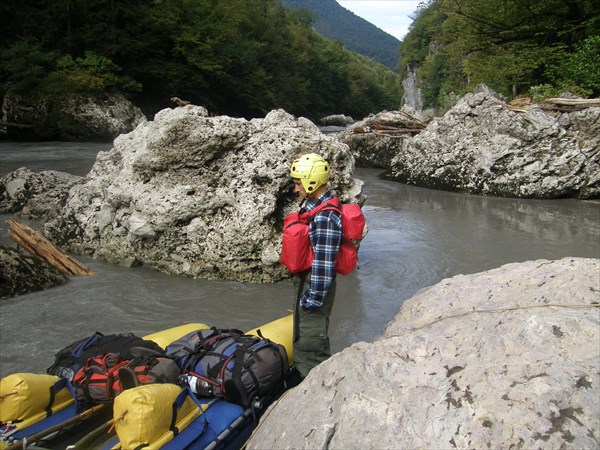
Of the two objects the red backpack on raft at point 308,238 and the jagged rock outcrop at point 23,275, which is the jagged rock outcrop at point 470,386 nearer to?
the red backpack on raft at point 308,238

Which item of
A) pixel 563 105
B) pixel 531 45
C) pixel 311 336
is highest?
pixel 531 45

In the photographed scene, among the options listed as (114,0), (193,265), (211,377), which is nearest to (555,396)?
(211,377)

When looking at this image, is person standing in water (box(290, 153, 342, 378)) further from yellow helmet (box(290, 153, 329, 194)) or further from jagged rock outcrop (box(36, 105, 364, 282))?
jagged rock outcrop (box(36, 105, 364, 282))

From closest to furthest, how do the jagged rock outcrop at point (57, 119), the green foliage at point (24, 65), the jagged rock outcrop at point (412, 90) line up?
the jagged rock outcrop at point (57, 119), the green foliage at point (24, 65), the jagged rock outcrop at point (412, 90)

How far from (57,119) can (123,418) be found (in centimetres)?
2252

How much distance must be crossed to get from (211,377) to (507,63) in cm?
1679

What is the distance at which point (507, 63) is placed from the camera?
16.4 meters

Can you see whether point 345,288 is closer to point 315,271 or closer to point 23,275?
point 315,271

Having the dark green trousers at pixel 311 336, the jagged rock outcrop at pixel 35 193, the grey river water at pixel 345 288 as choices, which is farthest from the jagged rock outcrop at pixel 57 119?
the dark green trousers at pixel 311 336

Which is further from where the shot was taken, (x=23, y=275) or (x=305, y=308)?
(x=23, y=275)

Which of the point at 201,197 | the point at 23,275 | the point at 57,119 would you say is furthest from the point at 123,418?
the point at 57,119

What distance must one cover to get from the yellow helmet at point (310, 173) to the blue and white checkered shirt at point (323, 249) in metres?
0.23

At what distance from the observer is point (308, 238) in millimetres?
3100

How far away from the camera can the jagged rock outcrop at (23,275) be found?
512 centimetres
